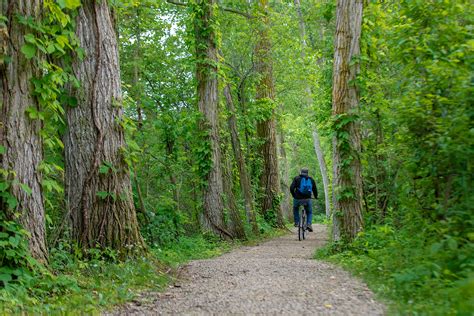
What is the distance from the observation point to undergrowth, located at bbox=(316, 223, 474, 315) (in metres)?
4.18

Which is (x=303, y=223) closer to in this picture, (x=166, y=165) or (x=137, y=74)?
(x=166, y=165)

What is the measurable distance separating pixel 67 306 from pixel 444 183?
454 cm

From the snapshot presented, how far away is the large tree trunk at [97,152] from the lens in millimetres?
7301

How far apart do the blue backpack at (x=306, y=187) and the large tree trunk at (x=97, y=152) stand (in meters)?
8.28

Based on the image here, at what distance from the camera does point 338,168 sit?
32.1 feet

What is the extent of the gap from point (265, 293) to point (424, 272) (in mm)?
1825

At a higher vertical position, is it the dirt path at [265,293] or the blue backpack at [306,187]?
the blue backpack at [306,187]

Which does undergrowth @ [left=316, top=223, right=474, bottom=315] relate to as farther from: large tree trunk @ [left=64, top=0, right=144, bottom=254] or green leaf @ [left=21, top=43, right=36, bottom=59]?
green leaf @ [left=21, top=43, right=36, bottom=59]

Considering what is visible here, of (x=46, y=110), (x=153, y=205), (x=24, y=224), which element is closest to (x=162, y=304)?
(x=24, y=224)

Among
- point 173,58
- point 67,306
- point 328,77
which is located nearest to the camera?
point 67,306

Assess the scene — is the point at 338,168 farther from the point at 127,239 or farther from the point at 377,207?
the point at 127,239

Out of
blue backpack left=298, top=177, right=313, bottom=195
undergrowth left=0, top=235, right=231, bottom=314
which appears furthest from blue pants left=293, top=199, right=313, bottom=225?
undergrowth left=0, top=235, right=231, bottom=314

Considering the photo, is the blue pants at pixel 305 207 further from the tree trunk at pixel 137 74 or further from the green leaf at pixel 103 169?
the green leaf at pixel 103 169

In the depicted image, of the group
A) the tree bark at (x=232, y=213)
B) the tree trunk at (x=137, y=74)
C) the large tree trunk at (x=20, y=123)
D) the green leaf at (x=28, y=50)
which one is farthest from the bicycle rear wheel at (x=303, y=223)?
the green leaf at (x=28, y=50)
